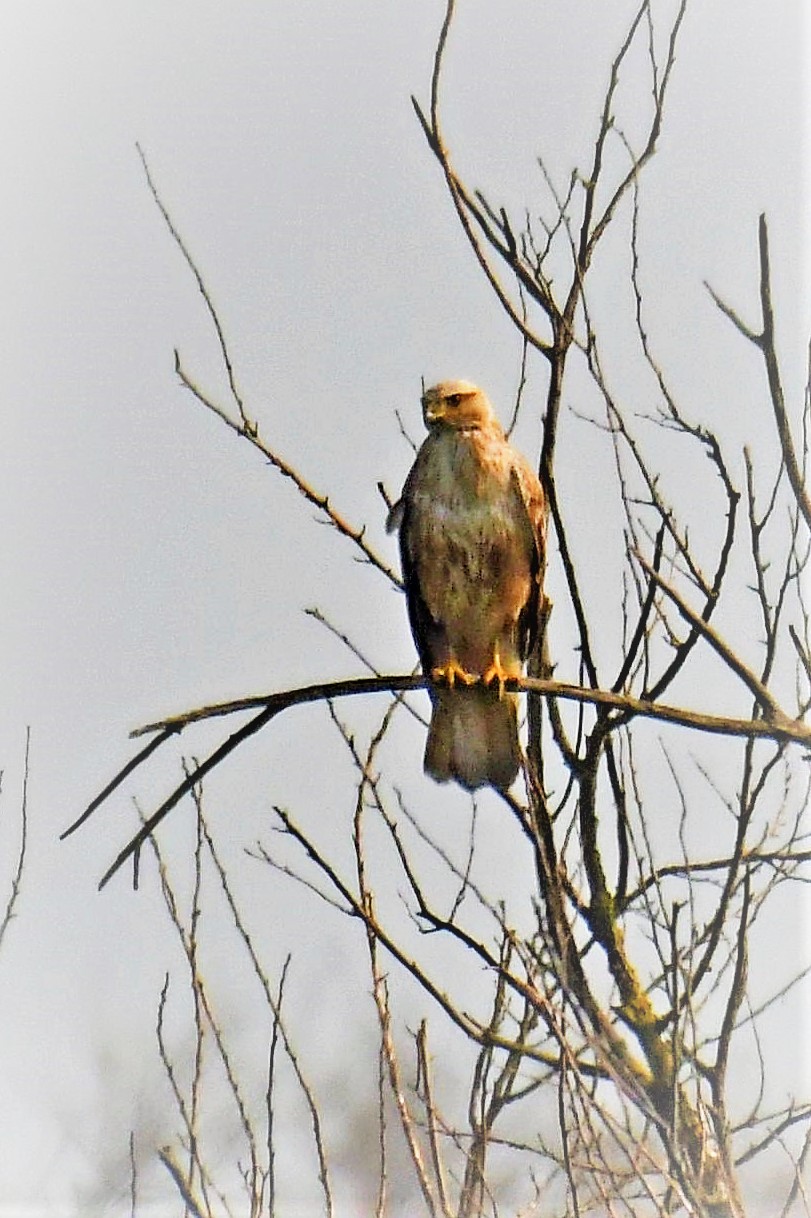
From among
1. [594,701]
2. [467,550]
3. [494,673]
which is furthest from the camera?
[467,550]

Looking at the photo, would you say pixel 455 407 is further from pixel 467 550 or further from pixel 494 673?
pixel 494 673

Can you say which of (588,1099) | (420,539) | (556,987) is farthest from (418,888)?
(420,539)

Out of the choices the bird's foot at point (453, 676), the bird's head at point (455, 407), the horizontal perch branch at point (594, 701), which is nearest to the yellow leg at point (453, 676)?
the bird's foot at point (453, 676)

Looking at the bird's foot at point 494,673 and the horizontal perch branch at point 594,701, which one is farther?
the bird's foot at point 494,673

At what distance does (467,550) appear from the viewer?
13.2 feet

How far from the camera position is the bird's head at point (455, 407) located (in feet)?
13.2

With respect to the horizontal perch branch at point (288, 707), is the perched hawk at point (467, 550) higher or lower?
higher

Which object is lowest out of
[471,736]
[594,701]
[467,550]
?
[594,701]

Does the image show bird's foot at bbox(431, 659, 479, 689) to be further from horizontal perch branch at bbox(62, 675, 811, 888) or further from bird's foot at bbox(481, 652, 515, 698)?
horizontal perch branch at bbox(62, 675, 811, 888)

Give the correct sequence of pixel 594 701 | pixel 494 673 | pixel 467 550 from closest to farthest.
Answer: pixel 594 701
pixel 494 673
pixel 467 550

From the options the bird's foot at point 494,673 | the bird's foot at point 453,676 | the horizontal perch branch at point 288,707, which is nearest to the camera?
the horizontal perch branch at point 288,707

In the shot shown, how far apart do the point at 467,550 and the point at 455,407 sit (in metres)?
0.43

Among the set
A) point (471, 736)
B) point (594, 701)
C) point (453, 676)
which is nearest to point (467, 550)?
point (453, 676)

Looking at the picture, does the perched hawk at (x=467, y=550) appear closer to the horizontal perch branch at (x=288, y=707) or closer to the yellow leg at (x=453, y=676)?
the yellow leg at (x=453, y=676)
